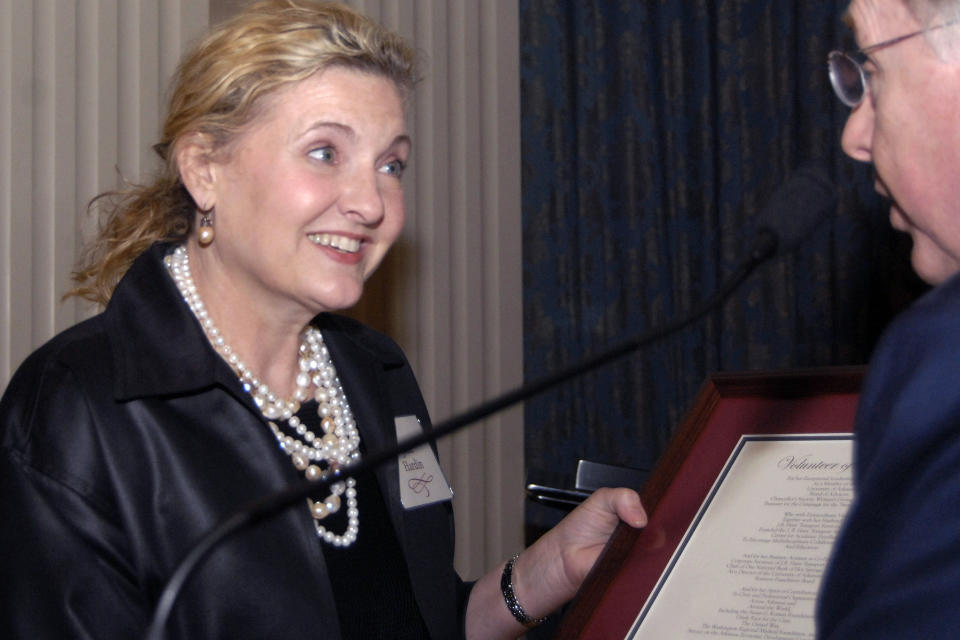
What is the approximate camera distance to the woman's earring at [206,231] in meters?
1.67

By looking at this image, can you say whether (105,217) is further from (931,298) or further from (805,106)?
(805,106)

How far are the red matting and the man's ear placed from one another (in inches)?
32.4

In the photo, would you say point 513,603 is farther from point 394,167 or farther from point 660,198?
point 660,198

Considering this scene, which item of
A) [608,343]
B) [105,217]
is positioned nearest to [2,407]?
[105,217]

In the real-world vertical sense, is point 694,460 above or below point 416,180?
below

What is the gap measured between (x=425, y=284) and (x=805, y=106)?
4.32ft

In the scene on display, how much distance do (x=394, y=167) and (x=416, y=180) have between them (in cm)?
111

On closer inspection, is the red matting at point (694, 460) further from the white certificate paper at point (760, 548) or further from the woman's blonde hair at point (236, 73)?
the woman's blonde hair at point (236, 73)

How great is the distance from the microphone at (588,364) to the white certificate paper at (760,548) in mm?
395

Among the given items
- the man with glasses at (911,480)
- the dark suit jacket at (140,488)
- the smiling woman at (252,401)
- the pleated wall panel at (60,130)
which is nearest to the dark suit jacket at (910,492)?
the man with glasses at (911,480)

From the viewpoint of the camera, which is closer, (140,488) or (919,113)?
(919,113)

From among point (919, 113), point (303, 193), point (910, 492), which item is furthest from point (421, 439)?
point (303, 193)

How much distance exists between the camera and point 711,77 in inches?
130

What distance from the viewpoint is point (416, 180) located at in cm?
286
